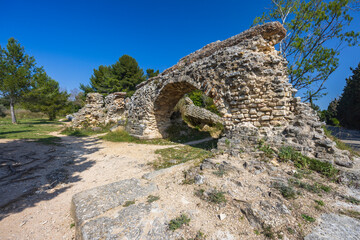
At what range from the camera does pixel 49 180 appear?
3.41 meters

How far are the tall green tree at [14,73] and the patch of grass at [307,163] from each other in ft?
71.0

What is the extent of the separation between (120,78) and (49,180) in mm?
23926

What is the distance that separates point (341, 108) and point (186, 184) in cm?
2769

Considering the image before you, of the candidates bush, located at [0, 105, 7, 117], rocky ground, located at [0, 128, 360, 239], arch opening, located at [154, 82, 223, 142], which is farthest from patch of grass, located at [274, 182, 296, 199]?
bush, located at [0, 105, 7, 117]

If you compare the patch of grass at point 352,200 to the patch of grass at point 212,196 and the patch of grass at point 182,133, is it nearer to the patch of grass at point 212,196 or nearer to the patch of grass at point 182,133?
the patch of grass at point 212,196

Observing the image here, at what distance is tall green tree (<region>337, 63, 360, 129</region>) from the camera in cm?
1669

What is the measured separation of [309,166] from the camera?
3.00 metres

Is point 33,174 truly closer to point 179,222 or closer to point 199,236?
point 179,222

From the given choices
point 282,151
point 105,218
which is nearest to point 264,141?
point 282,151

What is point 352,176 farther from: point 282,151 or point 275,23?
point 275,23

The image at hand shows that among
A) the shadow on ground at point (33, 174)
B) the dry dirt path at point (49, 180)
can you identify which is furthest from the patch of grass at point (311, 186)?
the shadow on ground at point (33, 174)

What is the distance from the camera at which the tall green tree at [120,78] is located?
77.2 ft

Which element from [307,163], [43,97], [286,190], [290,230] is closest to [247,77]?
[307,163]

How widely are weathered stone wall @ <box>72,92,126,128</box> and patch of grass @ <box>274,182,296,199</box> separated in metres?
12.0
